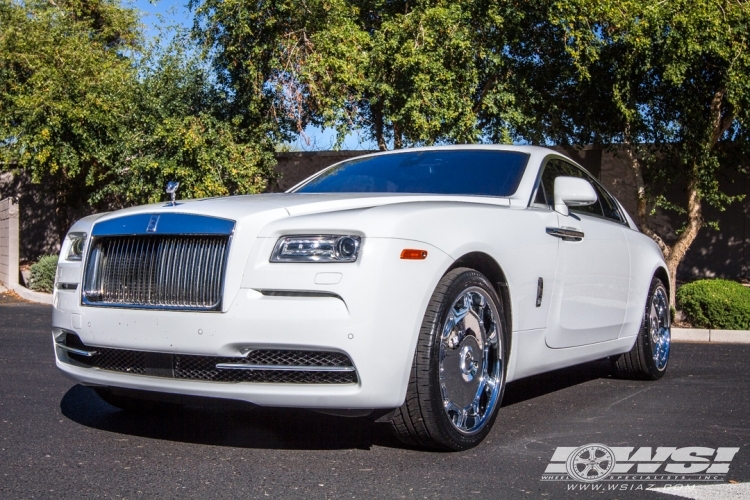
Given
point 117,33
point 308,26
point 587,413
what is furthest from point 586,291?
point 117,33

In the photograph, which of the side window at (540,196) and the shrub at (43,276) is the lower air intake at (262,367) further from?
the shrub at (43,276)

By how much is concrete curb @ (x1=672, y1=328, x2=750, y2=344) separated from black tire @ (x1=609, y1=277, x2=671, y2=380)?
3.84 meters

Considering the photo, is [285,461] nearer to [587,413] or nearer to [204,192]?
[587,413]

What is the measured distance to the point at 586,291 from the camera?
5.64 metres

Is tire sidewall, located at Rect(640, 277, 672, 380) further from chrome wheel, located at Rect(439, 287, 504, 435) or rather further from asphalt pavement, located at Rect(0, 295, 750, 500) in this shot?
chrome wheel, located at Rect(439, 287, 504, 435)

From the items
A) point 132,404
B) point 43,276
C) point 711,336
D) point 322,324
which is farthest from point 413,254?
point 43,276

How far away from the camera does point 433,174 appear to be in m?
5.68

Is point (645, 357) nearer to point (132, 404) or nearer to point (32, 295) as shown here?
point (132, 404)

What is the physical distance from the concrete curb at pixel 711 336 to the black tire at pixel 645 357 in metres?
3.84

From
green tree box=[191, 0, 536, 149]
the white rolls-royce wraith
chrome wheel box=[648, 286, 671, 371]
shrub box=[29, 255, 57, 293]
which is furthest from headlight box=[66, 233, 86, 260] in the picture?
shrub box=[29, 255, 57, 293]

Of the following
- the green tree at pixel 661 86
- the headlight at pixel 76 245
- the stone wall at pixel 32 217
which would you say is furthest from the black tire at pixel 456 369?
the stone wall at pixel 32 217

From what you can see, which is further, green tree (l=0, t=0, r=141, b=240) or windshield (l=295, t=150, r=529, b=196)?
green tree (l=0, t=0, r=141, b=240)

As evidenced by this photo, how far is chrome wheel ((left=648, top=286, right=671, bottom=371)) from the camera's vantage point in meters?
6.88

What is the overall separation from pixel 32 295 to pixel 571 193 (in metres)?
12.6
